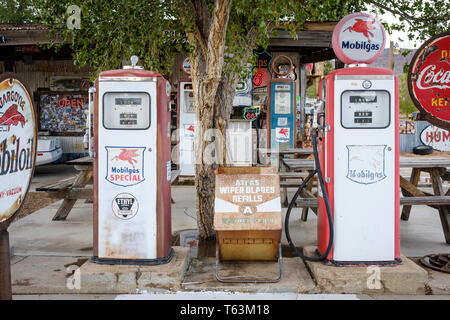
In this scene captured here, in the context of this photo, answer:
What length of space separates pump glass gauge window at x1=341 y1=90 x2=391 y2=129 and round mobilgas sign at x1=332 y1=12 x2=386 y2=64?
1.35 ft

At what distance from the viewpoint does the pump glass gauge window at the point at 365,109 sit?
385cm

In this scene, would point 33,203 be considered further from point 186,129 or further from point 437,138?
point 437,138

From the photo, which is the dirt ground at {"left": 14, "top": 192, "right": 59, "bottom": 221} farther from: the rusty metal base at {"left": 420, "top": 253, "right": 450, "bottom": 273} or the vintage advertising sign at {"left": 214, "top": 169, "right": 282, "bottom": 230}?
the rusty metal base at {"left": 420, "top": 253, "right": 450, "bottom": 273}

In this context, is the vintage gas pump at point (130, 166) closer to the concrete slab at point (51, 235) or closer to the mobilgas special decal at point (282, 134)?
the concrete slab at point (51, 235)

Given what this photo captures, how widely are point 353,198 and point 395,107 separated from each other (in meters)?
0.90

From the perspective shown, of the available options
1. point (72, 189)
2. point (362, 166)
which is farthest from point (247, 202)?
point (72, 189)

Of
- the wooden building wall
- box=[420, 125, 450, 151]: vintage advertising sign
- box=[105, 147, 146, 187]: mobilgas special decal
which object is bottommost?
box=[105, 147, 146, 187]: mobilgas special decal

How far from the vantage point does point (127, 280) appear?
3.83m

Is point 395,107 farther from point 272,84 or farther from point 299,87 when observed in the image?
point 299,87

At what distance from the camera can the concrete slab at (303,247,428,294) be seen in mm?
3768

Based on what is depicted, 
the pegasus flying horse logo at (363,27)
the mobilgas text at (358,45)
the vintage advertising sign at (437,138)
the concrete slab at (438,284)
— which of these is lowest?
the concrete slab at (438,284)

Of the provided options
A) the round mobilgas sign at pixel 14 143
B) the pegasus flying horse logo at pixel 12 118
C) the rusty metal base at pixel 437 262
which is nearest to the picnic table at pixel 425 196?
the rusty metal base at pixel 437 262

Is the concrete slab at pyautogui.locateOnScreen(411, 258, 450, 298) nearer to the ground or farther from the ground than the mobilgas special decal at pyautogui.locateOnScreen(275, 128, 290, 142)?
nearer to the ground

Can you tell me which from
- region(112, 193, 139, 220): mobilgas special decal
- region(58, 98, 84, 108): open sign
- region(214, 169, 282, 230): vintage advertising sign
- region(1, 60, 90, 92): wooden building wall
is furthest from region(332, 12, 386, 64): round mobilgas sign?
region(58, 98, 84, 108): open sign
